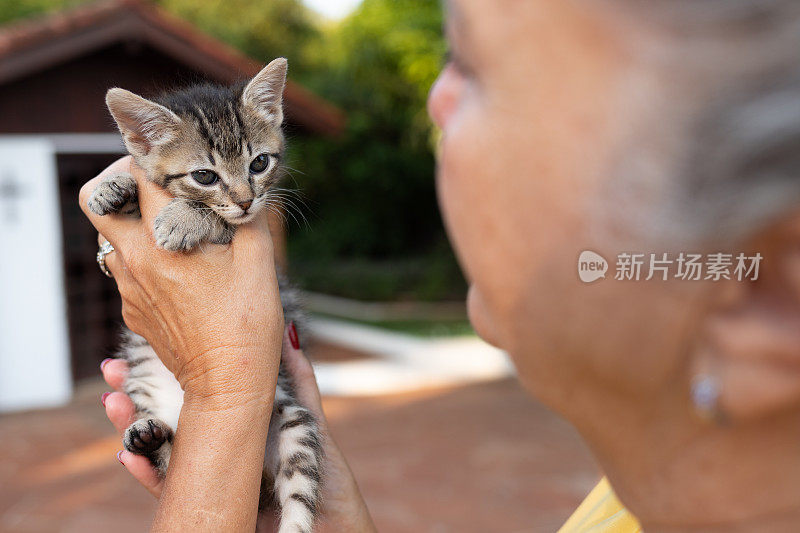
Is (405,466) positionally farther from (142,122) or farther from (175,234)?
(175,234)

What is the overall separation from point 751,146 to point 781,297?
201 mm

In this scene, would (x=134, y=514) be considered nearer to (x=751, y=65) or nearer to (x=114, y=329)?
(x=114, y=329)

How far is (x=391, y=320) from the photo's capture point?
1451 cm

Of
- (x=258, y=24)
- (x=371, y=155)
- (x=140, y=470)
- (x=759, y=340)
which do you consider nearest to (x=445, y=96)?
(x=759, y=340)

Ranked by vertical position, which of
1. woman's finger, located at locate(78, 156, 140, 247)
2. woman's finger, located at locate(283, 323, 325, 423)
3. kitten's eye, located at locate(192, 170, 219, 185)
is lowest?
woman's finger, located at locate(283, 323, 325, 423)

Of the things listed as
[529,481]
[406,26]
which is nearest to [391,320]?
[406,26]

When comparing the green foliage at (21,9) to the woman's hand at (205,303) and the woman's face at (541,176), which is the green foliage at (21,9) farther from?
the woman's face at (541,176)

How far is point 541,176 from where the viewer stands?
0.86 meters

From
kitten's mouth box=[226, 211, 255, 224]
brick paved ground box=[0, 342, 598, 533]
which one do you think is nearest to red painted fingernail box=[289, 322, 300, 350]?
kitten's mouth box=[226, 211, 255, 224]

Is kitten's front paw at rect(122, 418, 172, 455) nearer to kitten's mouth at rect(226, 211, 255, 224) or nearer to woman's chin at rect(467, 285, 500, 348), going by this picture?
kitten's mouth at rect(226, 211, 255, 224)

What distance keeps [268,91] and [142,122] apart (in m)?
0.51

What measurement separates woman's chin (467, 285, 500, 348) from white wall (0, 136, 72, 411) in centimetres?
869

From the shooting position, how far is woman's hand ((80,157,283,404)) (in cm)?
160
